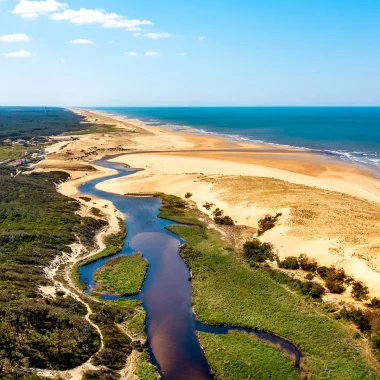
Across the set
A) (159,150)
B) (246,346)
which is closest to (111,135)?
(159,150)

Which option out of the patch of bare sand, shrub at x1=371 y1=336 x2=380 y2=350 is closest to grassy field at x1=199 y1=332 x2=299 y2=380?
shrub at x1=371 y1=336 x2=380 y2=350

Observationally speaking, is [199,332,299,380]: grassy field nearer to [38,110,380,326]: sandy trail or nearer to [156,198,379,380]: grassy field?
[156,198,379,380]: grassy field

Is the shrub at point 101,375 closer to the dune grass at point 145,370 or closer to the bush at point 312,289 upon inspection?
Answer: the dune grass at point 145,370

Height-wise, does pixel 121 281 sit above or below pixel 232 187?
below

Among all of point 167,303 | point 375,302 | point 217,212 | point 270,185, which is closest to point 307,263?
point 375,302

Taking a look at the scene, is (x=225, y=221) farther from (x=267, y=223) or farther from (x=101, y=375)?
(x=101, y=375)

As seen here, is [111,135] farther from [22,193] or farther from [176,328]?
[176,328]
